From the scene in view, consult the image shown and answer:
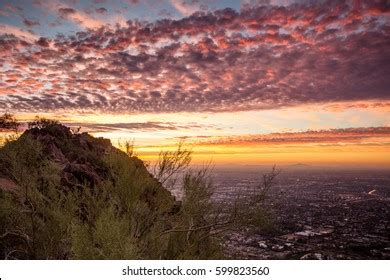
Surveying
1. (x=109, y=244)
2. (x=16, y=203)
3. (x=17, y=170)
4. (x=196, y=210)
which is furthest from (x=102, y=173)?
(x=109, y=244)

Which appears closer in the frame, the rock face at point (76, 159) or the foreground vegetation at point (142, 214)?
the foreground vegetation at point (142, 214)

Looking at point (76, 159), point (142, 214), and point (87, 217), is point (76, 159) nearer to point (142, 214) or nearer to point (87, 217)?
point (87, 217)

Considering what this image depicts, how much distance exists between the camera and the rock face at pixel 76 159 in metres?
9.09

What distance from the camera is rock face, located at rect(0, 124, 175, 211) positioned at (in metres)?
9.09

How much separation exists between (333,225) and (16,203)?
12889 mm

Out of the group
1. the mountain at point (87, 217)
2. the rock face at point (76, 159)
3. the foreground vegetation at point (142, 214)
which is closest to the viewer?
the mountain at point (87, 217)

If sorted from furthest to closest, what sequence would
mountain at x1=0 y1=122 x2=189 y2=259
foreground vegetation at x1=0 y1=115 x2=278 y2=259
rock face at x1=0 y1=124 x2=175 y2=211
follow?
rock face at x1=0 y1=124 x2=175 y2=211
foreground vegetation at x1=0 y1=115 x2=278 y2=259
mountain at x1=0 y1=122 x2=189 y2=259

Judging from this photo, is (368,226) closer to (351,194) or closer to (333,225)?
(333,225)

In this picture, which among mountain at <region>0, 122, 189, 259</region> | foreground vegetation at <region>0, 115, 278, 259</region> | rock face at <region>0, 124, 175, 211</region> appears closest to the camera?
mountain at <region>0, 122, 189, 259</region>

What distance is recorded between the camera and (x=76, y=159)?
16.4 m

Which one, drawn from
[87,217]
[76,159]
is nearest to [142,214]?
[87,217]

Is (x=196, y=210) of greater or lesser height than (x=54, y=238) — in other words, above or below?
above

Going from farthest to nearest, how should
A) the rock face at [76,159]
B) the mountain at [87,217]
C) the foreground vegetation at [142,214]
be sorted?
the rock face at [76,159]
the foreground vegetation at [142,214]
the mountain at [87,217]
